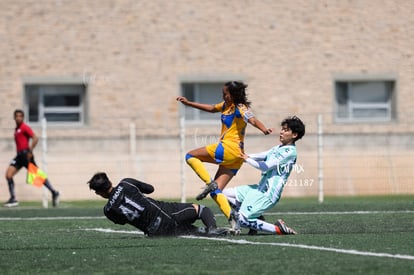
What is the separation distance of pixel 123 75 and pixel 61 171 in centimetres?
343

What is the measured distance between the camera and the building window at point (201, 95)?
28.9 m

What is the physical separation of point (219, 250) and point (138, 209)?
1733 millimetres

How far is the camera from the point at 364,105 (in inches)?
1169

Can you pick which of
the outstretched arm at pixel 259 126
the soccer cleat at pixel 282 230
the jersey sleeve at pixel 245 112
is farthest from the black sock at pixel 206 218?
the jersey sleeve at pixel 245 112

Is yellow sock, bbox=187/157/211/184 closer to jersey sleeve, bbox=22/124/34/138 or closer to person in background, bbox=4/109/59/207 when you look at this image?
person in background, bbox=4/109/59/207

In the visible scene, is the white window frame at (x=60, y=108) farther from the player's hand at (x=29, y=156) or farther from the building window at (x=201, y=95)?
the player's hand at (x=29, y=156)

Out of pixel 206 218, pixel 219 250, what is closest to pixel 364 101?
pixel 206 218

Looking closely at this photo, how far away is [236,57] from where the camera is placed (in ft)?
94.5

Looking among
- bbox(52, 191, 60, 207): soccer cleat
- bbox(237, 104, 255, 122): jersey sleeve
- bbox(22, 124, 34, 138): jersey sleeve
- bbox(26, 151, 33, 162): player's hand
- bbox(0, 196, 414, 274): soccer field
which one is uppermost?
bbox(237, 104, 255, 122): jersey sleeve

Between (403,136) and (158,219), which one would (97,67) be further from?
(158,219)

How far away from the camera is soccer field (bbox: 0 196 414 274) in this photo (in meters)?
9.30

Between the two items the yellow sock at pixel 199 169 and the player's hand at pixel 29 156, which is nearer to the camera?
the yellow sock at pixel 199 169

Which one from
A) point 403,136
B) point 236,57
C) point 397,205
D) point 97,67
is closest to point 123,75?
point 97,67

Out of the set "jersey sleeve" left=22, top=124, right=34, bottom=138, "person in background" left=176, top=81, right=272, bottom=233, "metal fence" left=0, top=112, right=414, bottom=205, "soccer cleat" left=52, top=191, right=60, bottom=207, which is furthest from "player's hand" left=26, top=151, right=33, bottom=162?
"person in background" left=176, top=81, right=272, bottom=233
